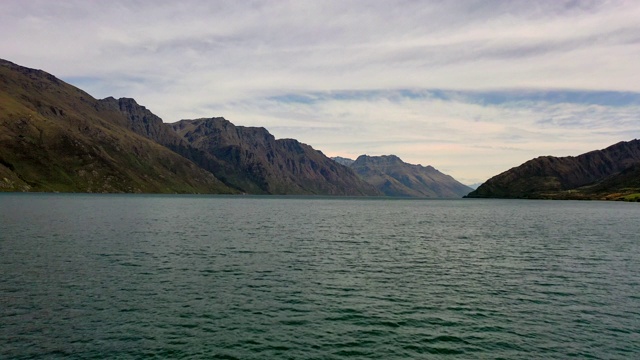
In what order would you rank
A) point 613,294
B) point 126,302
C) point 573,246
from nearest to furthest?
point 126,302 < point 613,294 < point 573,246

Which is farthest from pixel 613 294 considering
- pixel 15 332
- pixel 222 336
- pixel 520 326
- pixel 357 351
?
pixel 15 332

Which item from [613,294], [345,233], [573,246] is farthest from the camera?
[345,233]

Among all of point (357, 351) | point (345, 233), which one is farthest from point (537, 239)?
point (357, 351)

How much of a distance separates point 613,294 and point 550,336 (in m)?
19.9

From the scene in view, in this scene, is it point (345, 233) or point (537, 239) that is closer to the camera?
point (537, 239)

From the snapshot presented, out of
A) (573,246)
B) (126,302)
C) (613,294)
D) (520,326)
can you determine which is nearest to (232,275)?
(126,302)

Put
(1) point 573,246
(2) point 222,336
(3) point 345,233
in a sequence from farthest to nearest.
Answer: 1. (3) point 345,233
2. (1) point 573,246
3. (2) point 222,336

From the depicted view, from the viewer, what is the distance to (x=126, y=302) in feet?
131

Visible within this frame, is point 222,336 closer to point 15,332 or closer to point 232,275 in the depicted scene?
point 15,332

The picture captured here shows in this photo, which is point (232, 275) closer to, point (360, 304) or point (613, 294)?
point (360, 304)

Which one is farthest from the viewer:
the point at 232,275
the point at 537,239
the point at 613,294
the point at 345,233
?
the point at 345,233

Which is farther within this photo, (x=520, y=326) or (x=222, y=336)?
(x=520, y=326)

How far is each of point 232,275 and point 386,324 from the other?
79.2 feet

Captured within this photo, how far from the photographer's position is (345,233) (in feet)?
346
